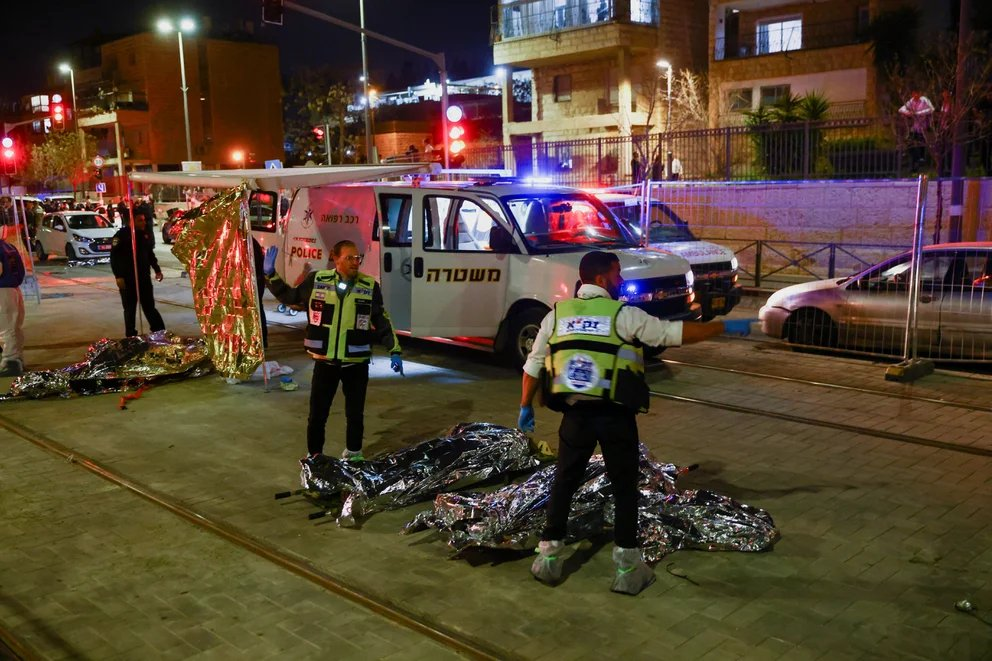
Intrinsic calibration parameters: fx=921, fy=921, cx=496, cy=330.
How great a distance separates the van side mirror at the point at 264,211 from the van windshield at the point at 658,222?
5.53m

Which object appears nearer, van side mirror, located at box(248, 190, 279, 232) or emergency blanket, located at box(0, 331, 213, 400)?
emergency blanket, located at box(0, 331, 213, 400)

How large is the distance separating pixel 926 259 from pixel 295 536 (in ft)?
26.8

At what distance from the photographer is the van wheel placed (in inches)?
407

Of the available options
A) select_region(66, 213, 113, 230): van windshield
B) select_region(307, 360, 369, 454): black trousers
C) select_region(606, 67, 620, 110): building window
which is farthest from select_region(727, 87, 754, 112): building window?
select_region(307, 360, 369, 454): black trousers

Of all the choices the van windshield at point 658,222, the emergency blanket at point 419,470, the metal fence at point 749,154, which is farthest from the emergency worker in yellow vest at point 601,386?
the metal fence at point 749,154

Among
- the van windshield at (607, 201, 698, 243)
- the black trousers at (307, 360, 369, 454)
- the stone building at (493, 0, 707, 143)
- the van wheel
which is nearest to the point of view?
the black trousers at (307, 360, 369, 454)

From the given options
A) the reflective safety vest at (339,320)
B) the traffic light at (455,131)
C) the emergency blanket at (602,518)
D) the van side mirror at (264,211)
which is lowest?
the emergency blanket at (602,518)

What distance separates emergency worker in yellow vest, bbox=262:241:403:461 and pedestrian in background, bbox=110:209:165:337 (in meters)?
5.80

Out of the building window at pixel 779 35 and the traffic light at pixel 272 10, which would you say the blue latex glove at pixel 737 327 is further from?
the building window at pixel 779 35

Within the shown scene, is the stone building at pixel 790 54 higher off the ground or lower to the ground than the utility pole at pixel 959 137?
higher

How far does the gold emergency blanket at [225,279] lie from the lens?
9.87 m

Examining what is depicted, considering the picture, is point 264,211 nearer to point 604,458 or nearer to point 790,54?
point 604,458

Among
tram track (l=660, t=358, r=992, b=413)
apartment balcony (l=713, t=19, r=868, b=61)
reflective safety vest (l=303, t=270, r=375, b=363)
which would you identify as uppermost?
apartment balcony (l=713, t=19, r=868, b=61)

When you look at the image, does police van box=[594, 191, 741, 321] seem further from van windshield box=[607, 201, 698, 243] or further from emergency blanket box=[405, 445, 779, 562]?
emergency blanket box=[405, 445, 779, 562]
